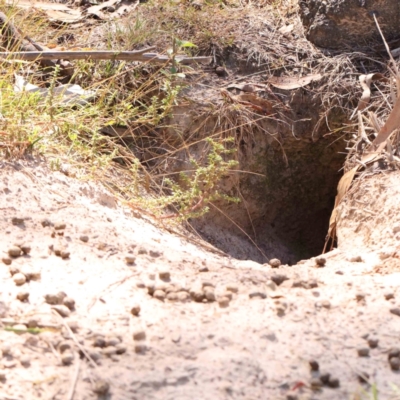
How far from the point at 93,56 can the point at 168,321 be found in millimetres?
2072

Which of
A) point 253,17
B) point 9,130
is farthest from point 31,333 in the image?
point 253,17

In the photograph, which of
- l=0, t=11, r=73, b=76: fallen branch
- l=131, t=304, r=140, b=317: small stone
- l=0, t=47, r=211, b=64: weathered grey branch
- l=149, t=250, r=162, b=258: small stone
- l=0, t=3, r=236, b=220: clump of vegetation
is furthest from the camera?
l=0, t=11, r=73, b=76: fallen branch

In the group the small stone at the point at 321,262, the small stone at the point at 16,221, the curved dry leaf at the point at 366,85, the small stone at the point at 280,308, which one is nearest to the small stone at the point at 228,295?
the small stone at the point at 280,308

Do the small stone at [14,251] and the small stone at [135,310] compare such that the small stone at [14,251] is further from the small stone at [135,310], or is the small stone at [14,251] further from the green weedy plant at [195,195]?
the green weedy plant at [195,195]

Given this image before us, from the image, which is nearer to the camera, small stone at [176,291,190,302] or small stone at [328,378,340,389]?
small stone at [328,378,340,389]

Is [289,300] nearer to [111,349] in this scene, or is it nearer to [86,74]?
[111,349]

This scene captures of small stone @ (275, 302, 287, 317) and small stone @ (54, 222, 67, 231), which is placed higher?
small stone @ (275, 302, 287, 317)

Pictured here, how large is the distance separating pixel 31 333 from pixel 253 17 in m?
3.12

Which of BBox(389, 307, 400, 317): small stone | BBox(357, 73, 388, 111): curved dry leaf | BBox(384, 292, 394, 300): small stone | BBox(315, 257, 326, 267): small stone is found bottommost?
BBox(315, 257, 326, 267): small stone

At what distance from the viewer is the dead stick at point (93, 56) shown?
355cm

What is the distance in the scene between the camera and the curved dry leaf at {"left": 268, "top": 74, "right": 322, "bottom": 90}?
4.08m

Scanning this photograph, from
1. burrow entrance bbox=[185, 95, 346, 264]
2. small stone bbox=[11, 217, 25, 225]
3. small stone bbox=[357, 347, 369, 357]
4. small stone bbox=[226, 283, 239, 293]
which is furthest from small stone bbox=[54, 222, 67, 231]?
burrow entrance bbox=[185, 95, 346, 264]

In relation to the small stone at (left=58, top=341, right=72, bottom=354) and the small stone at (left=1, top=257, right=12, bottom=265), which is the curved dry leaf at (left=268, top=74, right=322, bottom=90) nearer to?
the small stone at (left=1, top=257, right=12, bottom=265)

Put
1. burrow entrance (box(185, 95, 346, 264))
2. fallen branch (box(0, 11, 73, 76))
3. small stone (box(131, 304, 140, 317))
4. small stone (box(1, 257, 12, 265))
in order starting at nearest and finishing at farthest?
small stone (box(131, 304, 140, 317))
small stone (box(1, 257, 12, 265))
fallen branch (box(0, 11, 73, 76))
burrow entrance (box(185, 95, 346, 264))
